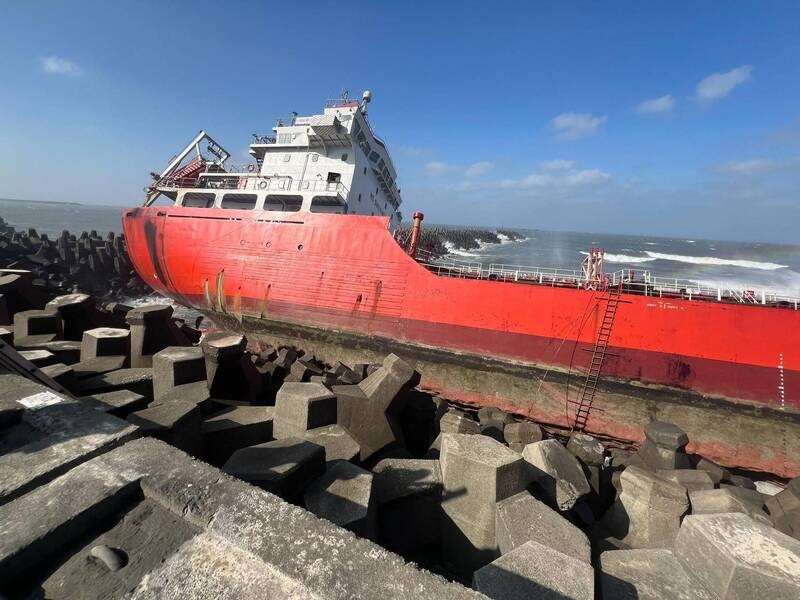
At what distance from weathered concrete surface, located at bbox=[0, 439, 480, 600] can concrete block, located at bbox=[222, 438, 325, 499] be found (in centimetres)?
59

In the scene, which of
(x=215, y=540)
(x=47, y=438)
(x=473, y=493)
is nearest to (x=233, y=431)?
(x=47, y=438)

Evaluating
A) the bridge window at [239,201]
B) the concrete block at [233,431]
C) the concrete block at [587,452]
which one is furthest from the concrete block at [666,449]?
the bridge window at [239,201]

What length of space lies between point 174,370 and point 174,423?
1433 mm

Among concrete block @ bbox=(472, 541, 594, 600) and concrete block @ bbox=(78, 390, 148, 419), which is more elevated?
concrete block @ bbox=(472, 541, 594, 600)

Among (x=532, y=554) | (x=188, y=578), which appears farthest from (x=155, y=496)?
(x=532, y=554)

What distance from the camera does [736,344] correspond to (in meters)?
6.95

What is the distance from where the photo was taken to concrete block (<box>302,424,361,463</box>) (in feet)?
11.0

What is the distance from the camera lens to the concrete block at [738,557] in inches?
81.0

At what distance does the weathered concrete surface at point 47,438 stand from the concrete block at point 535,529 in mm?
2724

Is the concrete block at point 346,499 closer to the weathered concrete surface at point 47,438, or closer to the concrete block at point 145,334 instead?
the weathered concrete surface at point 47,438

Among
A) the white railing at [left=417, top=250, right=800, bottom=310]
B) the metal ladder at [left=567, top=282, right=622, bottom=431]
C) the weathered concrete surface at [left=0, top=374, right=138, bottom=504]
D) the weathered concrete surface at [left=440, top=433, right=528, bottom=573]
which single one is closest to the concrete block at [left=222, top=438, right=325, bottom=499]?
Answer: the weathered concrete surface at [left=0, top=374, right=138, bottom=504]

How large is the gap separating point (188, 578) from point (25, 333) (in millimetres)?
6479

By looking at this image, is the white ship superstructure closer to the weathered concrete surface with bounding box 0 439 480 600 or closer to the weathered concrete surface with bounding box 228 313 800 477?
the weathered concrete surface with bounding box 228 313 800 477

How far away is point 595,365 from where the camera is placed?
7734 mm
